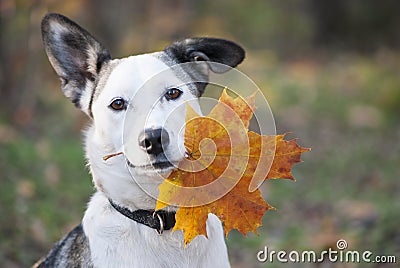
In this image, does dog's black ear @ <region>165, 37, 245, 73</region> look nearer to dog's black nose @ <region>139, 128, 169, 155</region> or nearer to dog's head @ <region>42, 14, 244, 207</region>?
dog's head @ <region>42, 14, 244, 207</region>

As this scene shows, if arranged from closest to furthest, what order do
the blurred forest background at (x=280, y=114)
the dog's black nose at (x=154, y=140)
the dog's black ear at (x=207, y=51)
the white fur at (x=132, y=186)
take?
the dog's black nose at (x=154, y=140) < the white fur at (x=132, y=186) < the dog's black ear at (x=207, y=51) < the blurred forest background at (x=280, y=114)

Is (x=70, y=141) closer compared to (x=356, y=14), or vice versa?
(x=70, y=141)

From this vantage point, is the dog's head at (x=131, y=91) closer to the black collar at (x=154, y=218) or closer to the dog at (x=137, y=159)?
the dog at (x=137, y=159)

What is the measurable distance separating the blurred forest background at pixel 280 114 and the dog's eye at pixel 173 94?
2614 mm

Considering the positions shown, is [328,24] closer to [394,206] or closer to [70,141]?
[70,141]

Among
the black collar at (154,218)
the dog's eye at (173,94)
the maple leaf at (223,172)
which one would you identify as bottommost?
the black collar at (154,218)

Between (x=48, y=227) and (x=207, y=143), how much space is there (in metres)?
3.38

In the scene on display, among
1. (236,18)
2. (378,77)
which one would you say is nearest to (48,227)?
(378,77)

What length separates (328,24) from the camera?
16922mm

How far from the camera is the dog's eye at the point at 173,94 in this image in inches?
143

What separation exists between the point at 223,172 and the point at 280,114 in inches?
336

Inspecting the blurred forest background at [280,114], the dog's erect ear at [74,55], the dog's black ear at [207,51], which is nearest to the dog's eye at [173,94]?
the dog's black ear at [207,51]

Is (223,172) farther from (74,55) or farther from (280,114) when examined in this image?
(280,114)

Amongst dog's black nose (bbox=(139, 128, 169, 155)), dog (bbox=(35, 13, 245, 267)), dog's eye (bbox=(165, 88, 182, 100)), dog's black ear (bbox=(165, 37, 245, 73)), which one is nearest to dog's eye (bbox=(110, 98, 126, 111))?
dog (bbox=(35, 13, 245, 267))
